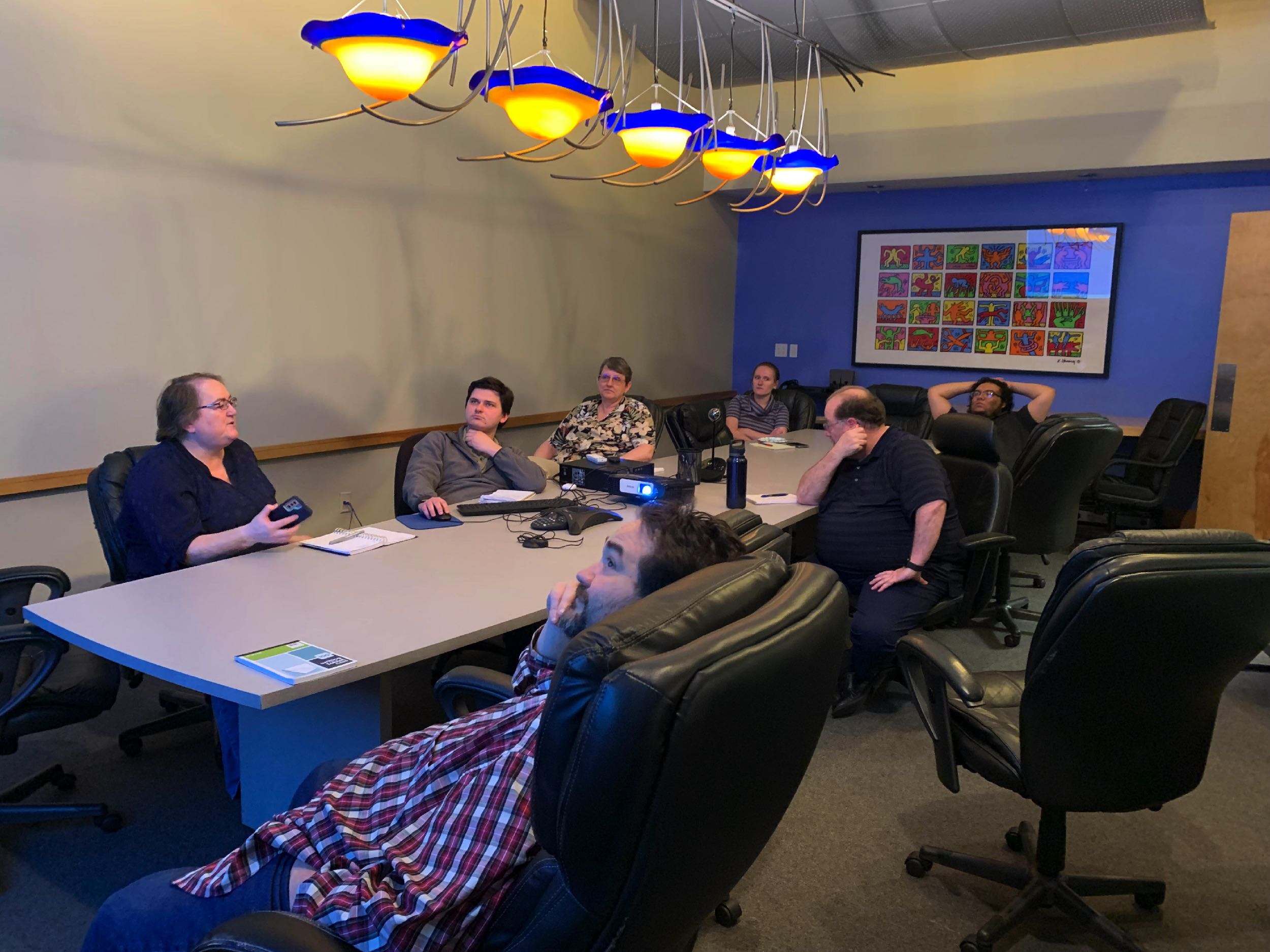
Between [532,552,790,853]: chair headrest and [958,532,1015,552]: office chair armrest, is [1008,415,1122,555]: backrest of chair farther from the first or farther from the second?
[532,552,790,853]: chair headrest

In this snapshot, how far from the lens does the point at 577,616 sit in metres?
→ 1.53

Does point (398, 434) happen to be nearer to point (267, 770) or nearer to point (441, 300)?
point (441, 300)

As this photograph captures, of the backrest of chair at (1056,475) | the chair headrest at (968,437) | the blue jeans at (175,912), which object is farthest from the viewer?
the backrest of chair at (1056,475)

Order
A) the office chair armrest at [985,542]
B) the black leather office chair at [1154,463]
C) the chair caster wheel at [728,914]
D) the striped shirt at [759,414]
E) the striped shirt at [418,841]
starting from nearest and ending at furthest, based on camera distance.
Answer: the striped shirt at [418,841], the chair caster wheel at [728,914], the office chair armrest at [985,542], the black leather office chair at [1154,463], the striped shirt at [759,414]

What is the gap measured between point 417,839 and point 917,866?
5.07ft

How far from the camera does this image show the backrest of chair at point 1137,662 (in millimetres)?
1690

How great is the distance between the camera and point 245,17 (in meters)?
3.92

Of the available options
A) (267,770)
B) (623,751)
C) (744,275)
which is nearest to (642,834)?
(623,751)

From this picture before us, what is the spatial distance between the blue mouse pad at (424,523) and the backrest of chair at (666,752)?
6.83ft

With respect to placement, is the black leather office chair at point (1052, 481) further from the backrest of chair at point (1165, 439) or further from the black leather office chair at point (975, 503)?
the backrest of chair at point (1165, 439)

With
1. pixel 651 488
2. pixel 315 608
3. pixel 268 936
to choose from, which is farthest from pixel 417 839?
pixel 651 488

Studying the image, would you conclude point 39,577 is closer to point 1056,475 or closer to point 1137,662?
point 1137,662

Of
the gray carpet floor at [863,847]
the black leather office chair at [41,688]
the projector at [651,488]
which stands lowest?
the gray carpet floor at [863,847]

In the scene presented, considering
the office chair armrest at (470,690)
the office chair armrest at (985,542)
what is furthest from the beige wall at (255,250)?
the office chair armrest at (985,542)
